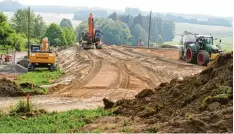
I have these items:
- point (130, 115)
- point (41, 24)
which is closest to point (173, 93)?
point (130, 115)

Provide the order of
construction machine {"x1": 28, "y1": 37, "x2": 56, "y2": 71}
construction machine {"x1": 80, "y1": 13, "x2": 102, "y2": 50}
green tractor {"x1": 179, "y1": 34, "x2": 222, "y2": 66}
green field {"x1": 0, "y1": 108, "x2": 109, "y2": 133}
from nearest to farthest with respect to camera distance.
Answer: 1. green field {"x1": 0, "y1": 108, "x2": 109, "y2": 133}
2. green tractor {"x1": 179, "y1": 34, "x2": 222, "y2": 66}
3. construction machine {"x1": 28, "y1": 37, "x2": 56, "y2": 71}
4. construction machine {"x1": 80, "y1": 13, "x2": 102, "y2": 50}

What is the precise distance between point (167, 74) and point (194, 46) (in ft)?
18.4

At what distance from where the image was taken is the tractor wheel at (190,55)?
113ft

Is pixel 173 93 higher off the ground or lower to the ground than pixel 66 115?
higher

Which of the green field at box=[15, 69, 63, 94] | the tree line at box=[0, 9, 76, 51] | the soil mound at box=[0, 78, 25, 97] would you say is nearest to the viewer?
the soil mound at box=[0, 78, 25, 97]

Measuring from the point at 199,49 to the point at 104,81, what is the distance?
36.0 feet

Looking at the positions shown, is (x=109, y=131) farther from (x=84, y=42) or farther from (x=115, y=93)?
(x=84, y=42)

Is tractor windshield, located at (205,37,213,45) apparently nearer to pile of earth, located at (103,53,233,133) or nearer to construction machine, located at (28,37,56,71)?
construction machine, located at (28,37,56,71)

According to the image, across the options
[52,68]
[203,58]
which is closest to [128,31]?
[52,68]

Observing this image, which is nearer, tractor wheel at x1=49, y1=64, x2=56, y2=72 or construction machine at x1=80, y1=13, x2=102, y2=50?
tractor wheel at x1=49, y1=64, x2=56, y2=72

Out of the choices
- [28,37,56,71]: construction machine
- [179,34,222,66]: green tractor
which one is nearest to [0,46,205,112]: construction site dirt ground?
[179,34,222,66]: green tractor

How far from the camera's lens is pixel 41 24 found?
137 meters

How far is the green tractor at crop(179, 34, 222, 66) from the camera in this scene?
32.6 meters

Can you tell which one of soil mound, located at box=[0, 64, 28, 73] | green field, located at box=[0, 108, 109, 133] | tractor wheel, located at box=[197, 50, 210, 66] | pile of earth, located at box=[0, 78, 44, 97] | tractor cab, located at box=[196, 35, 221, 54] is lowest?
soil mound, located at box=[0, 64, 28, 73]
